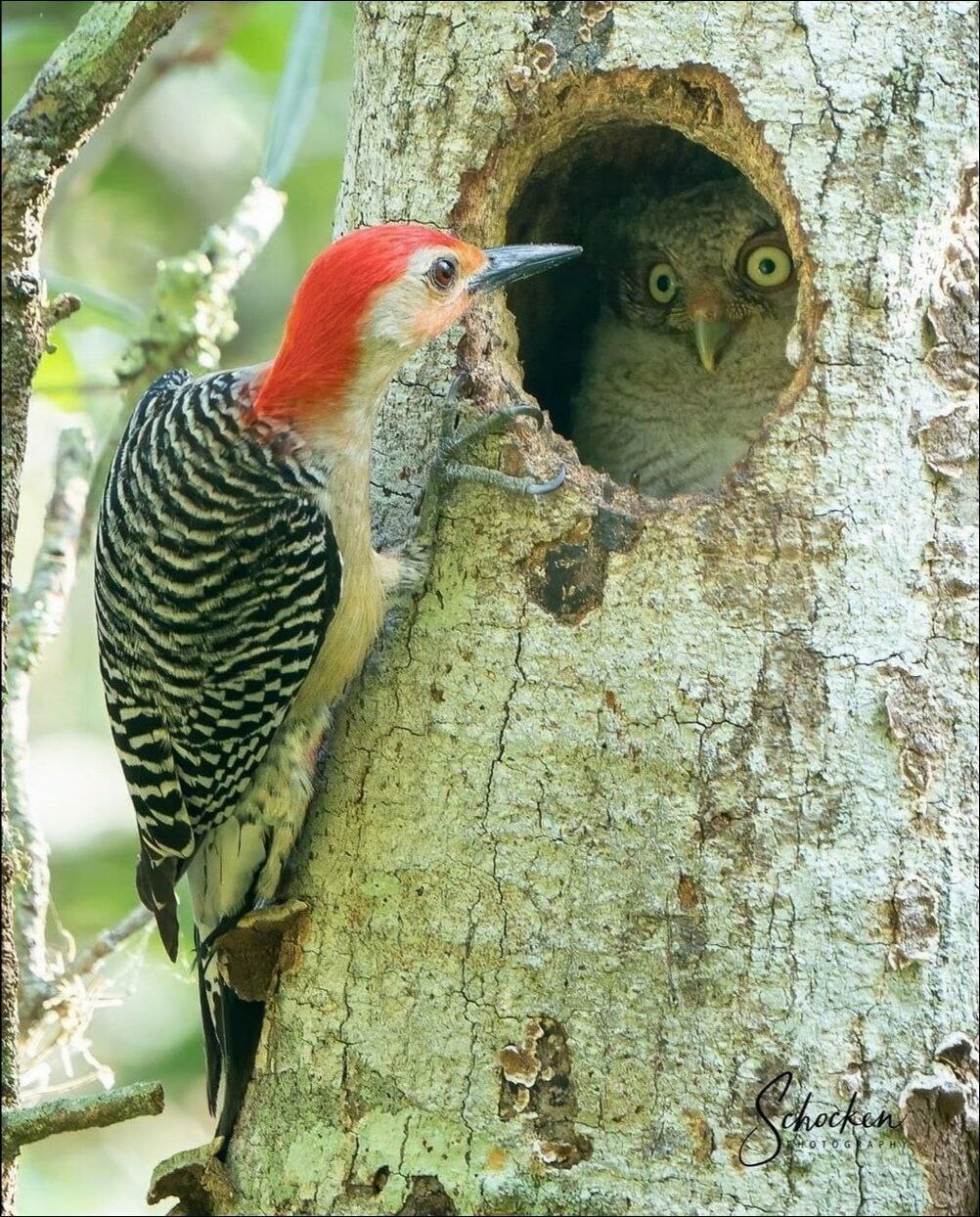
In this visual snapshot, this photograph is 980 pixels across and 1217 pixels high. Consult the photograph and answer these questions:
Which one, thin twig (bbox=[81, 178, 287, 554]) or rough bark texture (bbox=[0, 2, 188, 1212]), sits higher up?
thin twig (bbox=[81, 178, 287, 554])

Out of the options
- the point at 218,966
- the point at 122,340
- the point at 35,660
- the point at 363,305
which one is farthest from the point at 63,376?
the point at 218,966

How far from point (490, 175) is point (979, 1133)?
2223mm

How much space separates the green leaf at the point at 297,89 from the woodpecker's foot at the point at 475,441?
1161 millimetres

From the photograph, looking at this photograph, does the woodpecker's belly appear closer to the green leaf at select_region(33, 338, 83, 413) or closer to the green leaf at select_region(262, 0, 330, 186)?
the green leaf at select_region(262, 0, 330, 186)

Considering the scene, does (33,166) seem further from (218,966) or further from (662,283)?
(662,283)

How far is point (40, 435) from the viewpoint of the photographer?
5.56 m

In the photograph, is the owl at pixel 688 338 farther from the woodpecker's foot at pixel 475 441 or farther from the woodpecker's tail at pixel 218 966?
the woodpecker's tail at pixel 218 966

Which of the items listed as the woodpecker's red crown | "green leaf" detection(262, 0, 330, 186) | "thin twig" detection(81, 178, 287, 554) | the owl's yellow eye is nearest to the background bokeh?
"thin twig" detection(81, 178, 287, 554)

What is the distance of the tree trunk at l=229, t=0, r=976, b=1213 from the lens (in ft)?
9.68

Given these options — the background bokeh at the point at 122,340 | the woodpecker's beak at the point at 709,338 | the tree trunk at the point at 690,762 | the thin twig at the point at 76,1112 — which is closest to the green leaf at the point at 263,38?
the background bokeh at the point at 122,340

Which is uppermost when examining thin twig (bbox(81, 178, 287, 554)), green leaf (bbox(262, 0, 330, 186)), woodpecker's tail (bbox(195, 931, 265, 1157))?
green leaf (bbox(262, 0, 330, 186))

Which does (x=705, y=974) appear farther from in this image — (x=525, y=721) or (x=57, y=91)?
(x=57, y=91)

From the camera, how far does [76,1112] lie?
2.59 m

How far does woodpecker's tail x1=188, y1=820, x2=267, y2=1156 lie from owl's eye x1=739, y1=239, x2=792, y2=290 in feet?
7.51
